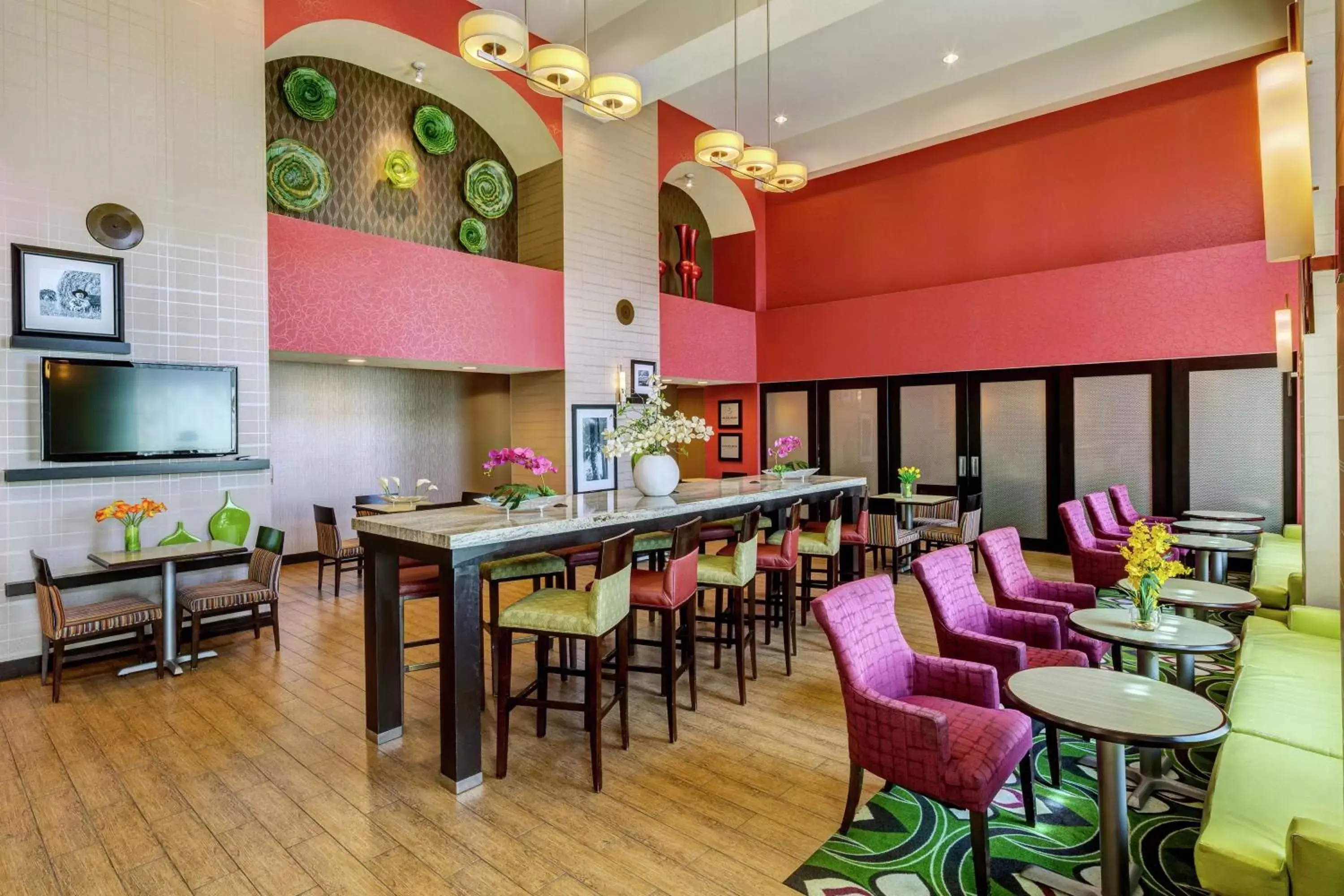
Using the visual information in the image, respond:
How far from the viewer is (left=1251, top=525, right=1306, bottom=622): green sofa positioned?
4062mm

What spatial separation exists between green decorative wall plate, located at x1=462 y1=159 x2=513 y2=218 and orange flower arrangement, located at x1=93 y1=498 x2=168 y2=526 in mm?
4660

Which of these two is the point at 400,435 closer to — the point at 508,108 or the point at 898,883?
the point at 508,108

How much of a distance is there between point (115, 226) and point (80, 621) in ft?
8.31

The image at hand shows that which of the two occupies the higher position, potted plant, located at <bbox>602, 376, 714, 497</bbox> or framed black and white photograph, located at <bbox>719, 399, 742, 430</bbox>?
framed black and white photograph, located at <bbox>719, 399, 742, 430</bbox>

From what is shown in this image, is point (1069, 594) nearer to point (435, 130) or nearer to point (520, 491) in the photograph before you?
point (520, 491)

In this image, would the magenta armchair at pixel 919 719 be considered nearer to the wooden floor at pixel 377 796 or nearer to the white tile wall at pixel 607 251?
the wooden floor at pixel 377 796

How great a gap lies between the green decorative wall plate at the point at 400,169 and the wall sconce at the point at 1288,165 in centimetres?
704

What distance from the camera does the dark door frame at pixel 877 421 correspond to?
30.8 feet

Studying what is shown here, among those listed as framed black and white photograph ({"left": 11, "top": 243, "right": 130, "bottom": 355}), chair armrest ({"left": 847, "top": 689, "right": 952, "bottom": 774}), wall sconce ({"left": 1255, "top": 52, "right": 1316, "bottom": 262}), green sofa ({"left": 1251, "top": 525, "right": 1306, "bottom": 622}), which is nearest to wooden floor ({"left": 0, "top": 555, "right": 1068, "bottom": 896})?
chair armrest ({"left": 847, "top": 689, "right": 952, "bottom": 774})

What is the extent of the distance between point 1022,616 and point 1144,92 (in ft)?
24.1

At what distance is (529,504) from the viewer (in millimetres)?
3613

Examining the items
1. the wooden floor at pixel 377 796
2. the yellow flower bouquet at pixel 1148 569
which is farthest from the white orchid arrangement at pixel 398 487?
the yellow flower bouquet at pixel 1148 569

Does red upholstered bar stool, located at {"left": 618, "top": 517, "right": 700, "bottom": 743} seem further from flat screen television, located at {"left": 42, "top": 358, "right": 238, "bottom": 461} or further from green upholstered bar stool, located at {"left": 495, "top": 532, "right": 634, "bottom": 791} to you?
flat screen television, located at {"left": 42, "top": 358, "right": 238, "bottom": 461}

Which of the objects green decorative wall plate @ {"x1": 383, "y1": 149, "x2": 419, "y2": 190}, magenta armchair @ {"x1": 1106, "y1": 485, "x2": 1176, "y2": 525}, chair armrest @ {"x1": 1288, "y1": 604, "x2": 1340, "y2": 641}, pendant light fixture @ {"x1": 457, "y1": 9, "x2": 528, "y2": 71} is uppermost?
green decorative wall plate @ {"x1": 383, "y1": 149, "x2": 419, "y2": 190}
